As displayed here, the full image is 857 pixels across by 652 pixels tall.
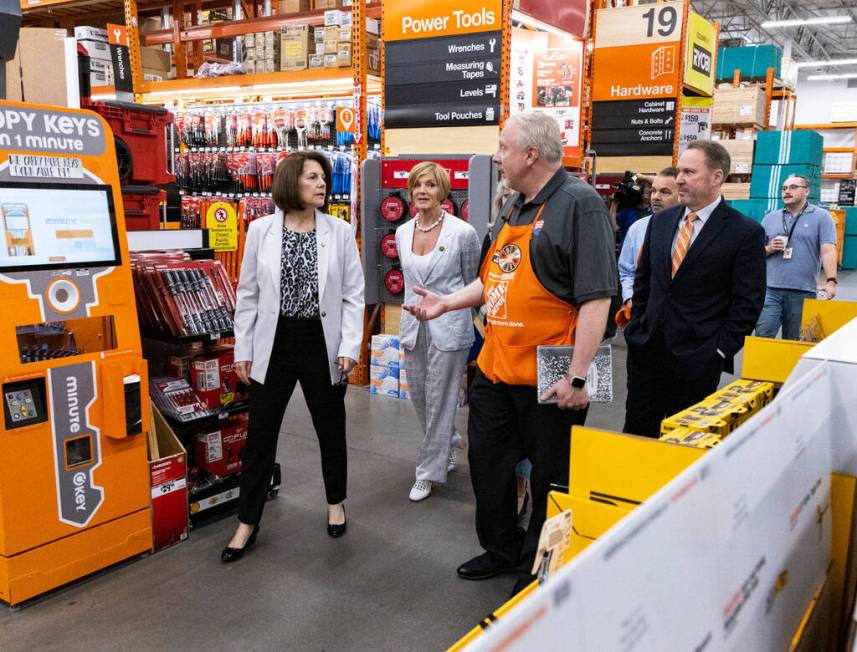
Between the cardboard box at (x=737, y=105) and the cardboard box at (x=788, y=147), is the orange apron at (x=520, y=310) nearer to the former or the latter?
the cardboard box at (x=737, y=105)

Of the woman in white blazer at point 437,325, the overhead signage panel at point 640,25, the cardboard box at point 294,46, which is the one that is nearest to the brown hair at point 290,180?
the woman in white blazer at point 437,325

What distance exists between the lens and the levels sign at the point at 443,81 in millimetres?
5395

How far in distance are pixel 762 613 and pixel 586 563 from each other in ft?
1.97

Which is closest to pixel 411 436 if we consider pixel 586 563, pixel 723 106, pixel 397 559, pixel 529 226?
pixel 397 559

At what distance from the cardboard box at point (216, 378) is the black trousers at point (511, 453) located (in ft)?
4.41

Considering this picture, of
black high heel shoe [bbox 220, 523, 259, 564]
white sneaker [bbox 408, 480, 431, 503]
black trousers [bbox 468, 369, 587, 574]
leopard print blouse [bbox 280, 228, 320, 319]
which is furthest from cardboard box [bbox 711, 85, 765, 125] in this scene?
black high heel shoe [bbox 220, 523, 259, 564]

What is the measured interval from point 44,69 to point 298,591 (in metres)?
2.54

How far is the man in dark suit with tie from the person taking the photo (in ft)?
9.77

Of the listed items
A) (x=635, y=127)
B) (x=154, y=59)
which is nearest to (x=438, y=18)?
(x=635, y=127)

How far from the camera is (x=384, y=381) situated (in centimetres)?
589

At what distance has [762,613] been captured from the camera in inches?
40.8

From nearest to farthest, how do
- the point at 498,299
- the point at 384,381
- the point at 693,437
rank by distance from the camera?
the point at 693,437 → the point at 498,299 → the point at 384,381

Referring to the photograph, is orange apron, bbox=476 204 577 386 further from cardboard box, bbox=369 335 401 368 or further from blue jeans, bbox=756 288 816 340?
blue jeans, bbox=756 288 816 340

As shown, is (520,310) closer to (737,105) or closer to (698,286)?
(698,286)
